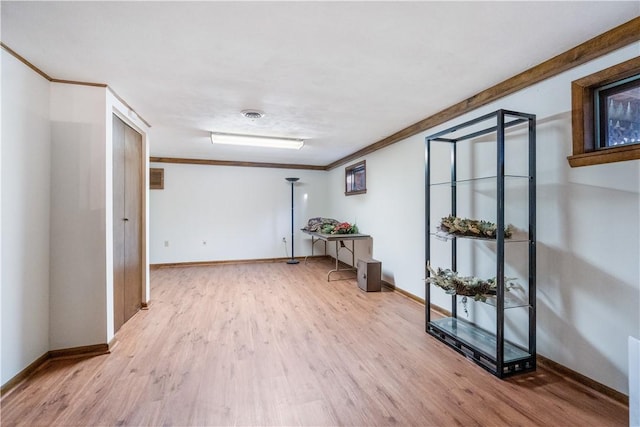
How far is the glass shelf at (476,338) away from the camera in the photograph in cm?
210

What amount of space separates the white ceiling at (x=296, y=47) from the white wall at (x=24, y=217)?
27cm

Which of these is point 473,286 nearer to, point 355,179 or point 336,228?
point 336,228

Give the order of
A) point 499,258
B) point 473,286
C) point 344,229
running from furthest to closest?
1. point 344,229
2. point 473,286
3. point 499,258

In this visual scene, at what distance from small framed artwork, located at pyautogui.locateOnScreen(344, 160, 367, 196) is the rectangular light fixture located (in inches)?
52.1

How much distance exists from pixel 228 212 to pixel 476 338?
5.12m

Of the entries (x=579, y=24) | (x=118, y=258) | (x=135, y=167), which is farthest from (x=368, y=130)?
(x=118, y=258)

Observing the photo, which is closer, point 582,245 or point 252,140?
point 582,245

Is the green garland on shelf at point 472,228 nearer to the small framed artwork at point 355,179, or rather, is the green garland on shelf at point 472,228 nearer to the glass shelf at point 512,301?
the glass shelf at point 512,301

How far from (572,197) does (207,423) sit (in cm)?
272

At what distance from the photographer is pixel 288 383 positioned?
1.91 m

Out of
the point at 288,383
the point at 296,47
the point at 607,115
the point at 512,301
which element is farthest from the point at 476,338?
the point at 296,47

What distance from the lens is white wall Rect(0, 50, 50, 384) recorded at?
1.79 m

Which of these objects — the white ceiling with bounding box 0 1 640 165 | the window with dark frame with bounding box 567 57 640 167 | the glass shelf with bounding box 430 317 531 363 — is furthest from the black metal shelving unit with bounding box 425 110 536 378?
the white ceiling with bounding box 0 1 640 165

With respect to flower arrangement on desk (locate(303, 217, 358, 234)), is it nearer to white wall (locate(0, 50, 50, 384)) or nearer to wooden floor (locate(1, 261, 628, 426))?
wooden floor (locate(1, 261, 628, 426))
